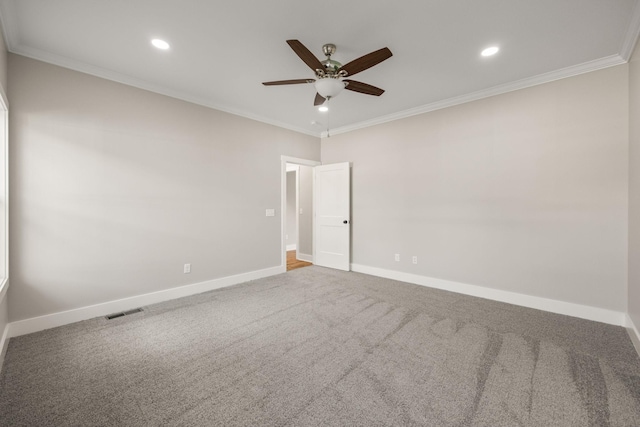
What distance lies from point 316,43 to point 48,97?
9.12ft

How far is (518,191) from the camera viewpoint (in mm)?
3381

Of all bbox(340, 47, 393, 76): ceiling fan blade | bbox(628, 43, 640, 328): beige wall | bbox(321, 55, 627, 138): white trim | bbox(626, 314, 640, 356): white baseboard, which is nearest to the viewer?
bbox(340, 47, 393, 76): ceiling fan blade

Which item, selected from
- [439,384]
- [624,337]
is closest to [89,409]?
[439,384]

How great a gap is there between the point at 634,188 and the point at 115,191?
544cm

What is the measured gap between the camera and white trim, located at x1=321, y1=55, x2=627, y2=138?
283 cm

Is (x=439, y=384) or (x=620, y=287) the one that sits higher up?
(x=620, y=287)

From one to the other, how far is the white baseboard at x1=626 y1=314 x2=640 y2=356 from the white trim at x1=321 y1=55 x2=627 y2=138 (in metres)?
2.62

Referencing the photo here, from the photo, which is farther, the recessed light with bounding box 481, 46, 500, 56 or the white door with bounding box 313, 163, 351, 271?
the white door with bounding box 313, 163, 351, 271

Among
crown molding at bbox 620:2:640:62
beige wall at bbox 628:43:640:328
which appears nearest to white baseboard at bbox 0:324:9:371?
beige wall at bbox 628:43:640:328

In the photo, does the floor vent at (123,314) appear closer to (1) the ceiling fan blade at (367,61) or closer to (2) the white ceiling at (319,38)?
(2) the white ceiling at (319,38)

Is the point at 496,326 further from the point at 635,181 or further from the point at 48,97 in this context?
the point at 48,97

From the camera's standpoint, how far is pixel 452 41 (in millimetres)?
2496

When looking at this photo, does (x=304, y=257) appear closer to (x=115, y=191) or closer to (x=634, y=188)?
(x=115, y=191)

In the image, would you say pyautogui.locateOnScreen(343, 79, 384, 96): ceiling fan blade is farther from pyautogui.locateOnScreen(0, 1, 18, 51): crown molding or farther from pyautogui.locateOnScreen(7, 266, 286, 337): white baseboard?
pyautogui.locateOnScreen(7, 266, 286, 337): white baseboard
